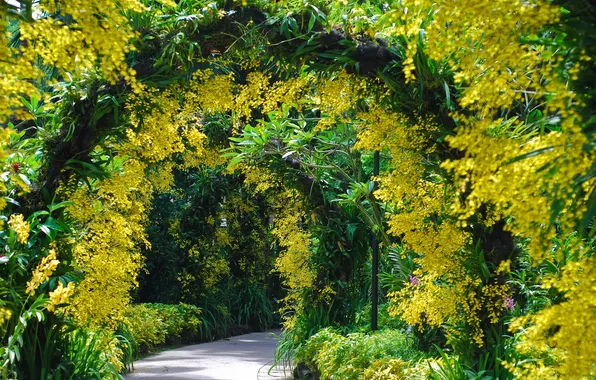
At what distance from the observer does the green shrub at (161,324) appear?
11172 mm

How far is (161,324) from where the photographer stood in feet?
39.9

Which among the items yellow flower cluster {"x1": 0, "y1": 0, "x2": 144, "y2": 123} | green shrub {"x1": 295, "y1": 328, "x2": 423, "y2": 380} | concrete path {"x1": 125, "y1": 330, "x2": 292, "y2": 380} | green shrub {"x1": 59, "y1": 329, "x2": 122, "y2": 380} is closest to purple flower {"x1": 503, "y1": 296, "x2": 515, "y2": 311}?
green shrub {"x1": 295, "y1": 328, "x2": 423, "y2": 380}

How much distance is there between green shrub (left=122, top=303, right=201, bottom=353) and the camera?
11.2 meters

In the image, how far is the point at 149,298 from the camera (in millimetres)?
14766

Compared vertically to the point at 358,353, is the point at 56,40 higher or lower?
higher

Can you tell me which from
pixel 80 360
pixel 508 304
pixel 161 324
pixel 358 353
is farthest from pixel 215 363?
pixel 508 304

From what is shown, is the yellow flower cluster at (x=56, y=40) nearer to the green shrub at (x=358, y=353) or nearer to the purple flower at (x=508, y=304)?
the purple flower at (x=508, y=304)

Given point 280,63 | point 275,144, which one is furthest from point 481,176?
point 275,144

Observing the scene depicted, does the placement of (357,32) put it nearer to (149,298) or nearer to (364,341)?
(364,341)

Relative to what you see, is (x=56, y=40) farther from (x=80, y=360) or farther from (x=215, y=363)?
(x=215, y=363)

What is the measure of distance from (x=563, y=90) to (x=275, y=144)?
20.8 feet

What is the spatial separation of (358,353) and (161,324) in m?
5.55

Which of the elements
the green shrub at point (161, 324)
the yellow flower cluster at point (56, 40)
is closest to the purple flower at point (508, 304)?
the yellow flower cluster at point (56, 40)

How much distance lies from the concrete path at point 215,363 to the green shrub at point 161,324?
0.94 ft
